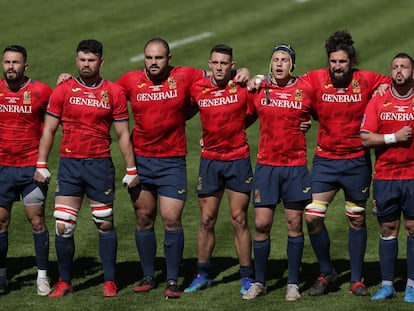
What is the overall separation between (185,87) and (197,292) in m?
2.46

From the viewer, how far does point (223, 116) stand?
1345cm

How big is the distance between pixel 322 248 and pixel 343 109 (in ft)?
5.64

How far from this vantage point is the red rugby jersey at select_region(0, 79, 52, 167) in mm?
13570

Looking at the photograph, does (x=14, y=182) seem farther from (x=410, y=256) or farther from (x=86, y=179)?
(x=410, y=256)

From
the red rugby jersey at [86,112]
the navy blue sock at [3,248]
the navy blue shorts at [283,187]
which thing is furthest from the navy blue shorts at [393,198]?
the navy blue sock at [3,248]

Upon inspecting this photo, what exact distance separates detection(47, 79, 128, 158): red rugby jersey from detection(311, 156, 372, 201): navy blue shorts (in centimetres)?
239

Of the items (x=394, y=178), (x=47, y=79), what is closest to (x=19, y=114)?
(x=394, y=178)

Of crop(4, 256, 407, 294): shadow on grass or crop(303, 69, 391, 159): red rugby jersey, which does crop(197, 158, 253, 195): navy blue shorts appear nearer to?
crop(303, 69, 391, 159): red rugby jersey

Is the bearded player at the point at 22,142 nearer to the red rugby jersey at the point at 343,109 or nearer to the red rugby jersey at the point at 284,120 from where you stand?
the red rugby jersey at the point at 284,120

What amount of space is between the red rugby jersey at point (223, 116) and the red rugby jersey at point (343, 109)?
35.0 inches

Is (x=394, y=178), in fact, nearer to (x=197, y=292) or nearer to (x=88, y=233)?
(x=197, y=292)

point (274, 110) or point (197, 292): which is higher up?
point (274, 110)

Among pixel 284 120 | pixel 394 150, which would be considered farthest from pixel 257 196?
pixel 394 150

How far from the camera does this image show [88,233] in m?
16.1
